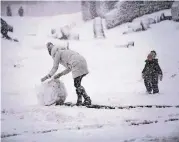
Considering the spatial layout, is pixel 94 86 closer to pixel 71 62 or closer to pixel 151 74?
pixel 71 62

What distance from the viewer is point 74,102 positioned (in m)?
3.97

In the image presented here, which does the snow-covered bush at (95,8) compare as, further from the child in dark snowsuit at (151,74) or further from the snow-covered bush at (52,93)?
the snow-covered bush at (52,93)

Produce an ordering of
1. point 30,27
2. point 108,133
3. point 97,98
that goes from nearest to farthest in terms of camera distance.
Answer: point 108,133 < point 97,98 < point 30,27

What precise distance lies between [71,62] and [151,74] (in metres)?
0.82

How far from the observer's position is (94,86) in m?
4.02

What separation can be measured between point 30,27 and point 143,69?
1.30 m

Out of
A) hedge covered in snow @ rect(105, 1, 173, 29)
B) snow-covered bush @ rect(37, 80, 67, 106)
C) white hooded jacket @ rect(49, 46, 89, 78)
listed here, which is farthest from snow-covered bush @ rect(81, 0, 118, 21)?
snow-covered bush @ rect(37, 80, 67, 106)

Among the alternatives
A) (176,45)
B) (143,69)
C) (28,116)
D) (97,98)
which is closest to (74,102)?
(97,98)

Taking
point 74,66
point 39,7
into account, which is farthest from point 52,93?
point 39,7

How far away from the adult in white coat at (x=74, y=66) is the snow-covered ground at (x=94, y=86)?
0.19ft

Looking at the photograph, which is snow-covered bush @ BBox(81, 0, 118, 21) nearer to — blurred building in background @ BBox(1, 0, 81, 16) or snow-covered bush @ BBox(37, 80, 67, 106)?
blurred building in background @ BBox(1, 0, 81, 16)

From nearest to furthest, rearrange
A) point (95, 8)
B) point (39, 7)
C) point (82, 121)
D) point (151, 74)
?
point (82, 121), point (151, 74), point (95, 8), point (39, 7)

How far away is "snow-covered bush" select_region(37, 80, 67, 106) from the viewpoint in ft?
13.0

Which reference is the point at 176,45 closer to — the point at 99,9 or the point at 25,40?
the point at 99,9
